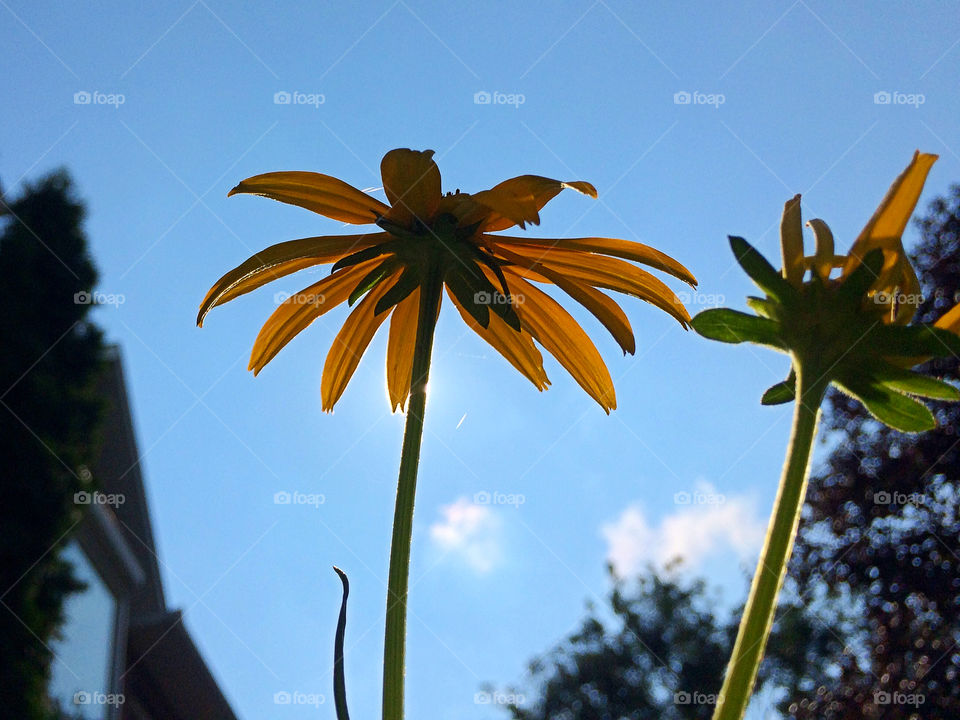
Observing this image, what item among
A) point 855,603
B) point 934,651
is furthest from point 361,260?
point 855,603

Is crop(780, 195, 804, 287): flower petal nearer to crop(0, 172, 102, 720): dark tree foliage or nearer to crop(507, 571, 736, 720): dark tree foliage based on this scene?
crop(0, 172, 102, 720): dark tree foliage

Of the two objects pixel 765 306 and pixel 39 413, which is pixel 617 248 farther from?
pixel 39 413

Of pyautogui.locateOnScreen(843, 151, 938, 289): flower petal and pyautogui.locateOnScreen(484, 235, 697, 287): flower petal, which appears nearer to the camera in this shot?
pyautogui.locateOnScreen(843, 151, 938, 289): flower petal

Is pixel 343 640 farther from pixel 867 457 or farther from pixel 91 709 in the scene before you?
pixel 867 457

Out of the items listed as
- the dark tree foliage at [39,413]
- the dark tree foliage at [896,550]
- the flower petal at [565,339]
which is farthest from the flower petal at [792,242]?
the dark tree foliage at [896,550]

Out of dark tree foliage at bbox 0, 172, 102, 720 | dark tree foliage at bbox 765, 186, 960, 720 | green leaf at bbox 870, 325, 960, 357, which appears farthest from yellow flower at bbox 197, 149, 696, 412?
dark tree foliage at bbox 765, 186, 960, 720

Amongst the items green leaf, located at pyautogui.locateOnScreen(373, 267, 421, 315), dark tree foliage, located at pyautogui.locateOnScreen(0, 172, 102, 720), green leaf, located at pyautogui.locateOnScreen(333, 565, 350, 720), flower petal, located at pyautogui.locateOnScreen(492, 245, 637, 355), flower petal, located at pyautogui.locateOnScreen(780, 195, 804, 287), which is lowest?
green leaf, located at pyautogui.locateOnScreen(333, 565, 350, 720)

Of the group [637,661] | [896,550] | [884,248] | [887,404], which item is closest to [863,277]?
[884,248]
